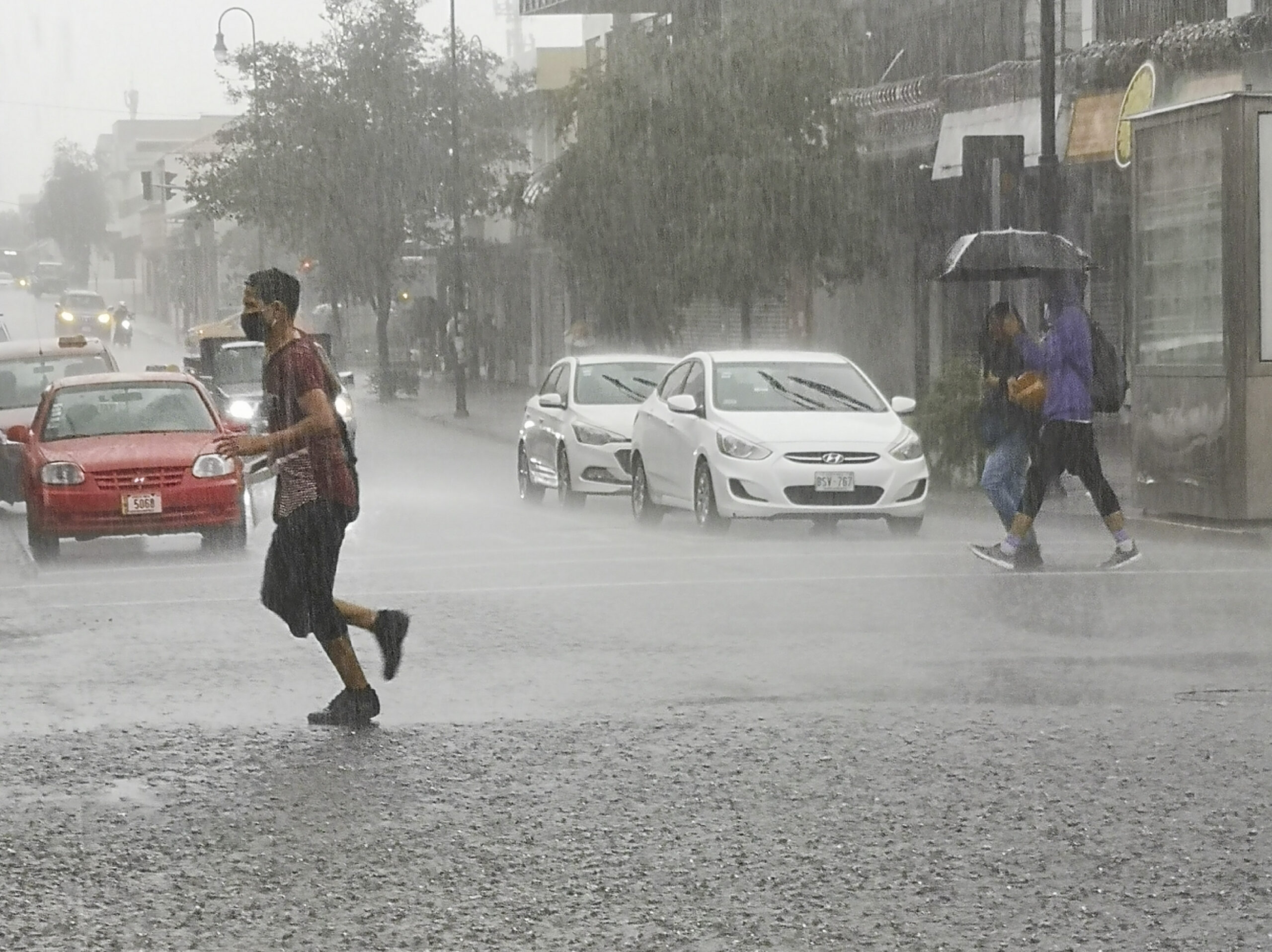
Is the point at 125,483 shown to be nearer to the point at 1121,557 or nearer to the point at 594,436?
the point at 594,436

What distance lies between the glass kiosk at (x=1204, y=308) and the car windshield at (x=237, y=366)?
13934 mm

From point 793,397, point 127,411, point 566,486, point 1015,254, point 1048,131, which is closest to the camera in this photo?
point 127,411

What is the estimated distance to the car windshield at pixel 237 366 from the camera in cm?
3134

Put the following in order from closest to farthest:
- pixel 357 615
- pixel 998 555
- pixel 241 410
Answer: pixel 357 615 < pixel 998 555 < pixel 241 410

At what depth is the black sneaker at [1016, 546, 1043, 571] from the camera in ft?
52.7

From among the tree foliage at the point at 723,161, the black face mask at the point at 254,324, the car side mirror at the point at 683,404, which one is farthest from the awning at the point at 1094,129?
the black face mask at the point at 254,324

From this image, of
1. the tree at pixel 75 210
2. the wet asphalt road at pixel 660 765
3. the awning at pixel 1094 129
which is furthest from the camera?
the tree at pixel 75 210

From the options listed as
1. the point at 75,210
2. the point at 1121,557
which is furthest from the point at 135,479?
the point at 75,210

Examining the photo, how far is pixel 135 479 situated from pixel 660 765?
33.9 feet

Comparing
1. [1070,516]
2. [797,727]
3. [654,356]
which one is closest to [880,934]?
[797,727]

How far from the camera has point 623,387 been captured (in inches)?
960

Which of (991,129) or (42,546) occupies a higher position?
(991,129)

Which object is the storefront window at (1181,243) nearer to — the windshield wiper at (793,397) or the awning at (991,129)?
the windshield wiper at (793,397)

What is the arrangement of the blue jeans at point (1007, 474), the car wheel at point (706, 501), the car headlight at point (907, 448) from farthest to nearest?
the car wheel at point (706, 501)
the car headlight at point (907, 448)
the blue jeans at point (1007, 474)
